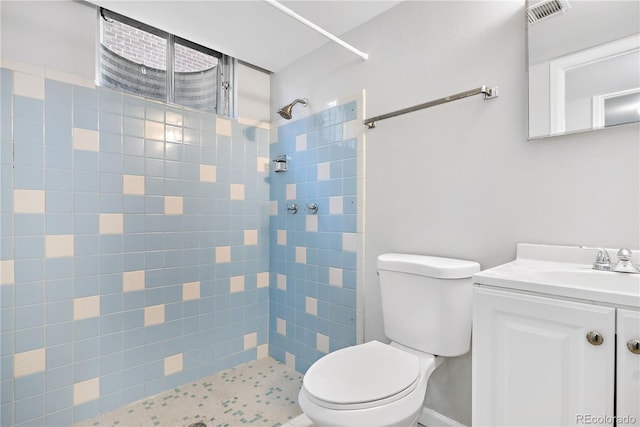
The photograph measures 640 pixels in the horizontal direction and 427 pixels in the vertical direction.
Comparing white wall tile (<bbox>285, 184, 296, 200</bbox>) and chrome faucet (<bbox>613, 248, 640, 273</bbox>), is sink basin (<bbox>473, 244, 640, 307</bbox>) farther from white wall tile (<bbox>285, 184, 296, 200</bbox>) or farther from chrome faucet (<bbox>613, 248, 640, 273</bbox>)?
white wall tile (<bbox>285, 184, 296, 200</bbox>)

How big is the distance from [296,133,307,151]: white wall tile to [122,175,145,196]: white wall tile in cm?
95

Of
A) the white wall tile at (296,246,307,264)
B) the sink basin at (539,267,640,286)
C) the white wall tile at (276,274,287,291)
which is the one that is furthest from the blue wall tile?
the sink basin at (539,267,640,286)

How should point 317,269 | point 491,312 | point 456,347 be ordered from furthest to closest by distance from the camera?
point 317,269
point 456,347
point 491,312

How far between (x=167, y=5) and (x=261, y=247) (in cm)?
152

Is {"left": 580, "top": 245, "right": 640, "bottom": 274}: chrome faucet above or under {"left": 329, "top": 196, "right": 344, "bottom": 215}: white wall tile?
under

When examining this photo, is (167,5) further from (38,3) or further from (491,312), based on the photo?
(491,312)

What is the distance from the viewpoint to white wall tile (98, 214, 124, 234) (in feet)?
5.49

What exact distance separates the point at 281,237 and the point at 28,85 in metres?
1.54

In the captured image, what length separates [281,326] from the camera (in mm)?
2256

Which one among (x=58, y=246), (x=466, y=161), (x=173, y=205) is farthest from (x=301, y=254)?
(x=58, y=246)

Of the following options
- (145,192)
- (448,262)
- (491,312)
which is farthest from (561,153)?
(145,192)

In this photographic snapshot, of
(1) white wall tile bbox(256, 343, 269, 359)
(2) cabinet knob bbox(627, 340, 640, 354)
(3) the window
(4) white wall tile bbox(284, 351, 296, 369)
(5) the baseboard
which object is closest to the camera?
(2) cabinet knob bbox(627, 340, 640, 354)

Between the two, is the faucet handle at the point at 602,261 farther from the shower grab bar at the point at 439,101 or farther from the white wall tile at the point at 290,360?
the white wall tile at the point at 290,360

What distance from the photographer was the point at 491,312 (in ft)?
2.94
